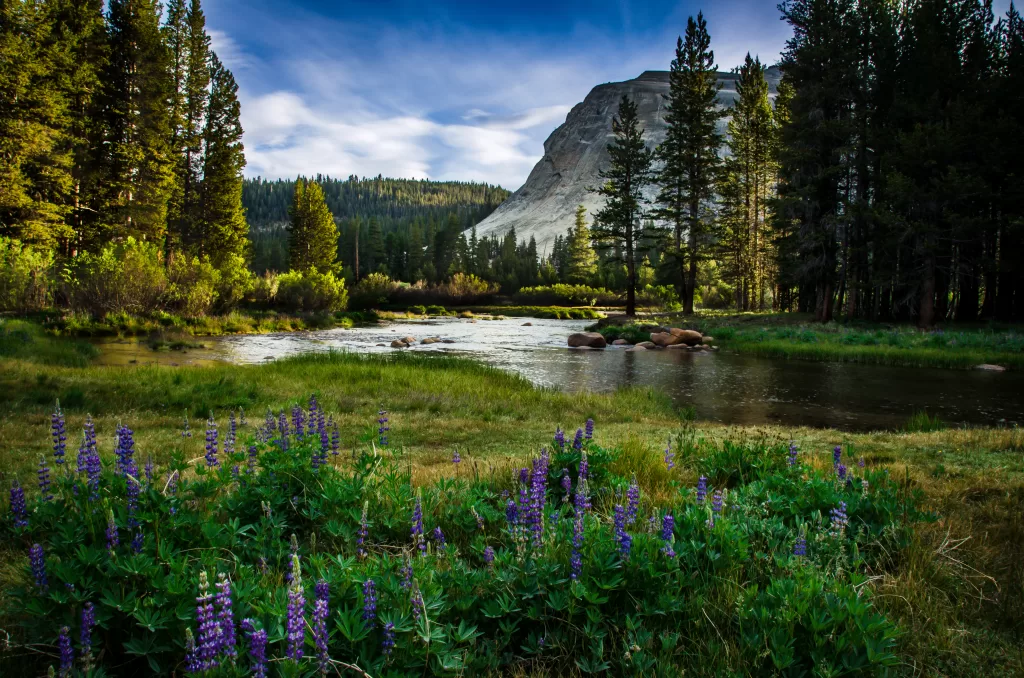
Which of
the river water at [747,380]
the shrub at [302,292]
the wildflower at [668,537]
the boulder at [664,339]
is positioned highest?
the shrub at [302,292]

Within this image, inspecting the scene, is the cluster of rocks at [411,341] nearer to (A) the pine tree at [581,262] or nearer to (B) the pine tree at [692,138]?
(B) the pine tree at [692,138]

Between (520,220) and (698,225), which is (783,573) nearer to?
(698,225)

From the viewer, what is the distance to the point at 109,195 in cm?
3161

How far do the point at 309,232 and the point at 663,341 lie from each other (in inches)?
1912

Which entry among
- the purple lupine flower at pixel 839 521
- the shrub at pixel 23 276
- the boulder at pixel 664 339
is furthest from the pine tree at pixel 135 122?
the purple lupine flower at pixel 839 521

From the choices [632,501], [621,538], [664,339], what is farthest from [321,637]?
[664,339]

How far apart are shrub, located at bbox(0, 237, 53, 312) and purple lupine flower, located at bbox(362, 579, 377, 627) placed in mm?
30259

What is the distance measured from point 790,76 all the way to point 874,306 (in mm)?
14611

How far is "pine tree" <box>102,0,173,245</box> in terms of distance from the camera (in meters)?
31.1

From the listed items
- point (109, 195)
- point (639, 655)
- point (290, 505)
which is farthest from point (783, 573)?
point (109, 195)

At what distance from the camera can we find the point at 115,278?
88.1 feet

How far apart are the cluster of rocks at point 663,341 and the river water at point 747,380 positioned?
122 cm

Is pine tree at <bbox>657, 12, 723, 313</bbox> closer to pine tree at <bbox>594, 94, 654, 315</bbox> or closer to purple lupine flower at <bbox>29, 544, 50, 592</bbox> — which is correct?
pine tree at <bbox>594, 94, 654, 315</bbox>

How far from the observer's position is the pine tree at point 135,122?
3106 centimetres
